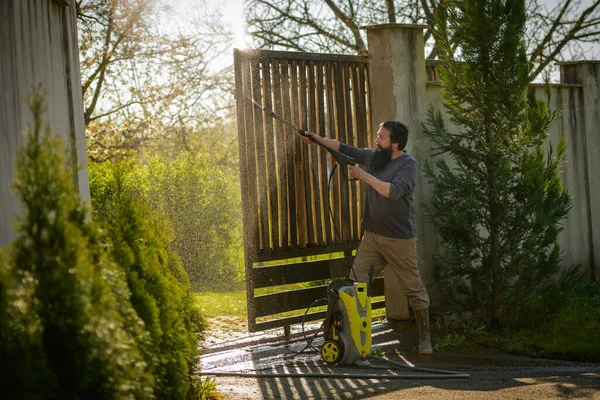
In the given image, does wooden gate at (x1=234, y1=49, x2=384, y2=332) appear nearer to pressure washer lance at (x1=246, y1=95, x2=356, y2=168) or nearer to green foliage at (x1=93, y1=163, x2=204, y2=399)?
pressure washer lance at (x1=246, y1=95, x2=356, y2=168)

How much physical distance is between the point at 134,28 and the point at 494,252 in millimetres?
8621

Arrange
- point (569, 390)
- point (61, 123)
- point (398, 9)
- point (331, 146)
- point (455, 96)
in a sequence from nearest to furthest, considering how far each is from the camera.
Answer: point (61, 123) < point (569, 390) < point (331, 146) < point (455, 96) < point (398, 9)

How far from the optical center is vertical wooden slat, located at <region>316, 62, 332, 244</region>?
7457mm

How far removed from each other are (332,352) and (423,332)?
1.01 metres

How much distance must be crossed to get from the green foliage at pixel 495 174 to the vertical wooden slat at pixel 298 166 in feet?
4.04

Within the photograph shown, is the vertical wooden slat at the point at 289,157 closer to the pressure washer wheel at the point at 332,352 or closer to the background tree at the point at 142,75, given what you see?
the pressure washer wheel at the point at 332,352

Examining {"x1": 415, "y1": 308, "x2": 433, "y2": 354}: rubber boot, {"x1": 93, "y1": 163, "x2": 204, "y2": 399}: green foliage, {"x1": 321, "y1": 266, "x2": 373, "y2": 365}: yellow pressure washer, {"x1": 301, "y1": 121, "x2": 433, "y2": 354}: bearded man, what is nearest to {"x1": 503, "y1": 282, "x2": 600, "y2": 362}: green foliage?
{"x1": 415, "y1": 308, "x2": 433, "y2": 354}: rubber boot

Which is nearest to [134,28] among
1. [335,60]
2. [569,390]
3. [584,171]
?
[335,60]

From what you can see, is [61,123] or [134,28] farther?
[134,28]

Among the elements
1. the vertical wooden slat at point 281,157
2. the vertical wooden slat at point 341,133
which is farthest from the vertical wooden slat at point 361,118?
the vertical wooden slat at point 281,157

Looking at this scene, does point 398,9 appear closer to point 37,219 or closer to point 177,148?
point 177,148

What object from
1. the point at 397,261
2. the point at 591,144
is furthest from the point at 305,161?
the point at 591,144

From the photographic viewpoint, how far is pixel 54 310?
2740mm

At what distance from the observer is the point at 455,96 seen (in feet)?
24.8
